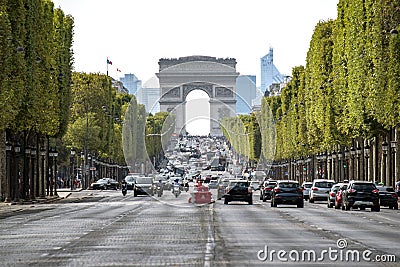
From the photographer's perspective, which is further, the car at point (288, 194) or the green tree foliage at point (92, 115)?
the green tree foliage at point (92, 115)

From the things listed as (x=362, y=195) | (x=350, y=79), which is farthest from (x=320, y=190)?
(x=362, y=195)

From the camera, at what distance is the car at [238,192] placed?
73.1 meters

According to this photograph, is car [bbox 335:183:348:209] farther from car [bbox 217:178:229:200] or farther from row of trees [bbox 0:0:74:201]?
row of trees [bbox 0:0:74:201]

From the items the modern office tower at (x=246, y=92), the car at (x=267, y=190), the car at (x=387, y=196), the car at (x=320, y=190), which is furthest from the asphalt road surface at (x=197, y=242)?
the car at (x=267, y=190)

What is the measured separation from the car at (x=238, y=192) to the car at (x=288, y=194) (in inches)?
133

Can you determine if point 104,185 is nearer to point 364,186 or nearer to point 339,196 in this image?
point 339,196

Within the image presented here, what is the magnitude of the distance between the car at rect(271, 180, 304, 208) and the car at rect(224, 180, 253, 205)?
3.39m

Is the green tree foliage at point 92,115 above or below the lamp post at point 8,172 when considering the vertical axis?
above

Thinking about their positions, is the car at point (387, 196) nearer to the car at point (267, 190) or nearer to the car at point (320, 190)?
the car at point (320, 190)

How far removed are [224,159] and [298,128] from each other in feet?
185

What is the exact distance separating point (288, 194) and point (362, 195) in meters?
7.22

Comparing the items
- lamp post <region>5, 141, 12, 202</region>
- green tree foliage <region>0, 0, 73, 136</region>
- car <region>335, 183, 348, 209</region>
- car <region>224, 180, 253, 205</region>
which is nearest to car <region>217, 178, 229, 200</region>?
car <region>224, 180, 253, 205</region>

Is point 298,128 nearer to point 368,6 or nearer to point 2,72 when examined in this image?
point 368,6

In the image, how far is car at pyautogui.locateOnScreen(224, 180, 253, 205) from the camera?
73.1 metres
